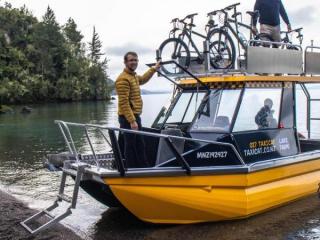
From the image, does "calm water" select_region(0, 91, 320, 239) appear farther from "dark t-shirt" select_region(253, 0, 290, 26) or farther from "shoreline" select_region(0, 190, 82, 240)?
"dark t-shirt" select_region(253, 0, 290, 26)

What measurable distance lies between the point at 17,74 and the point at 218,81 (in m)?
63.5

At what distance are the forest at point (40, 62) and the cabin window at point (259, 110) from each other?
5910cm

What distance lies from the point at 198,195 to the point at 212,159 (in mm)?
666

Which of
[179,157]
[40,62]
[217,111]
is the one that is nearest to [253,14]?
[217,111]

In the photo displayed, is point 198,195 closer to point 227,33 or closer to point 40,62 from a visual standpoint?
point 227,33

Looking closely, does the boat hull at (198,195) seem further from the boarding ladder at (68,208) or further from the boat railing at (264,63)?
the boat railing at (264,63)

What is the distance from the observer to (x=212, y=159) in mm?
Result: 8141

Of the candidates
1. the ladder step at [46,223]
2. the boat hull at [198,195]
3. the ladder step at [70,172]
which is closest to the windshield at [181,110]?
the boat hull at [198,195]

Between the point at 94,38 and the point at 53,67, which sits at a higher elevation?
the point at 94,38

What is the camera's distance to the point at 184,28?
10141 millimetres

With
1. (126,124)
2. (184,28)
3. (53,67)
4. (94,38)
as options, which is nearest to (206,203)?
(126,124)

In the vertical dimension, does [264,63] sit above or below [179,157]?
above

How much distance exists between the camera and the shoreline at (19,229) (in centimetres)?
766

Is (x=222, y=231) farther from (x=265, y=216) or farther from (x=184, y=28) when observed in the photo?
(x=184, y=28)
